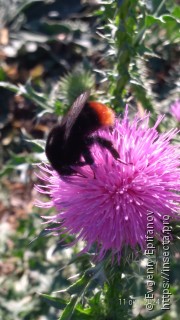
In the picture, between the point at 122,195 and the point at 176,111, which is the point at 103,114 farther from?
the point at 176,111

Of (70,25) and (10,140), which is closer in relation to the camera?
(10,140)

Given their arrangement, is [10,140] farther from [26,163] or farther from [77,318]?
[77,318]

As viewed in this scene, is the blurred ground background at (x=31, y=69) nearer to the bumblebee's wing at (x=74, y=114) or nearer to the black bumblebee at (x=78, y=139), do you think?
the black bumblebee at (x=78, y=139)

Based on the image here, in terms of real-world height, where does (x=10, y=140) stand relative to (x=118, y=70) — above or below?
below

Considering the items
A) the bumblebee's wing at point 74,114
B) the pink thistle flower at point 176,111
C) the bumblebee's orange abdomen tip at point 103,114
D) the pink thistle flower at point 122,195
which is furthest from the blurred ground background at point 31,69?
the bumblebee's wing at point 74,114

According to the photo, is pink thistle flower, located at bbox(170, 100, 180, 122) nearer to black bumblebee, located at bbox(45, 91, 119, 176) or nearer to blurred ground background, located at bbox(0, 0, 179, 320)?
blurred ground background, located at bbox(0, 0, 179, 320)

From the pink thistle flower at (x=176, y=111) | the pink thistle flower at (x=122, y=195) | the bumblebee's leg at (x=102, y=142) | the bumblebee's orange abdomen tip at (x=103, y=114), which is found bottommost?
the pink thistle flower at (x=122, y=195)

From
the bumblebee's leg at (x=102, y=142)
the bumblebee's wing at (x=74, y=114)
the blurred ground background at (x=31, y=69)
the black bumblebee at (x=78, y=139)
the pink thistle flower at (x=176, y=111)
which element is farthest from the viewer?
the blurred ground background at (x=31, y=69)

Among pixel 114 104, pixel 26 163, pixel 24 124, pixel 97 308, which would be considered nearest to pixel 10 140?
pixel 24 124
